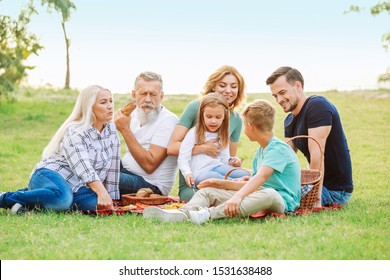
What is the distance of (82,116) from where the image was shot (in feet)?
21.2

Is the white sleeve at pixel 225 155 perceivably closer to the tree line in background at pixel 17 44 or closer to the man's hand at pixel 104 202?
the man's hand at pixel 104 202

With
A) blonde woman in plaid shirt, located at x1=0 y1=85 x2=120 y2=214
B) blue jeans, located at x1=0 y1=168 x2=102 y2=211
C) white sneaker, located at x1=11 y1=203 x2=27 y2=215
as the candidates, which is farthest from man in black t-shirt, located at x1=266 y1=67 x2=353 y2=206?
white sneaker, located at x1=11 y1=203 x2=27 y2=215

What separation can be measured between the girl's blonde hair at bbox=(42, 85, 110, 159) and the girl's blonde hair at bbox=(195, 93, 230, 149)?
40.6 inches

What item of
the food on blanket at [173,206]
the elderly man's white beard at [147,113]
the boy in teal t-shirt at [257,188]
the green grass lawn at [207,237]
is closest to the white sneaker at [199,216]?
the boy in teal t-shirt at [257,188]

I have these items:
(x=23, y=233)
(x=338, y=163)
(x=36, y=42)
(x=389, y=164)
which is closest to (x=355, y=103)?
(x=389, y=164)

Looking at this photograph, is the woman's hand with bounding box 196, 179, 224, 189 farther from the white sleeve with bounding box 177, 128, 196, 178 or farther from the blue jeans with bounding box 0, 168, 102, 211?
the blue jeans with bounding box 0, 168, 102, 211

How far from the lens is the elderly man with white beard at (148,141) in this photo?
6.75 m

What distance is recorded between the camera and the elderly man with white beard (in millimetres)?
6754

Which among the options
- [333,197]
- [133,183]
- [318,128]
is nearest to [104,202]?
[133,183]

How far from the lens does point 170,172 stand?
702 cm

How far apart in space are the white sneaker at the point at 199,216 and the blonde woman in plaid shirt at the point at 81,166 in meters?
1.08

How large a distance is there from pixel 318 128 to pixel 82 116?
2.42 metres

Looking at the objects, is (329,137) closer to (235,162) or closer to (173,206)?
(235,162)
